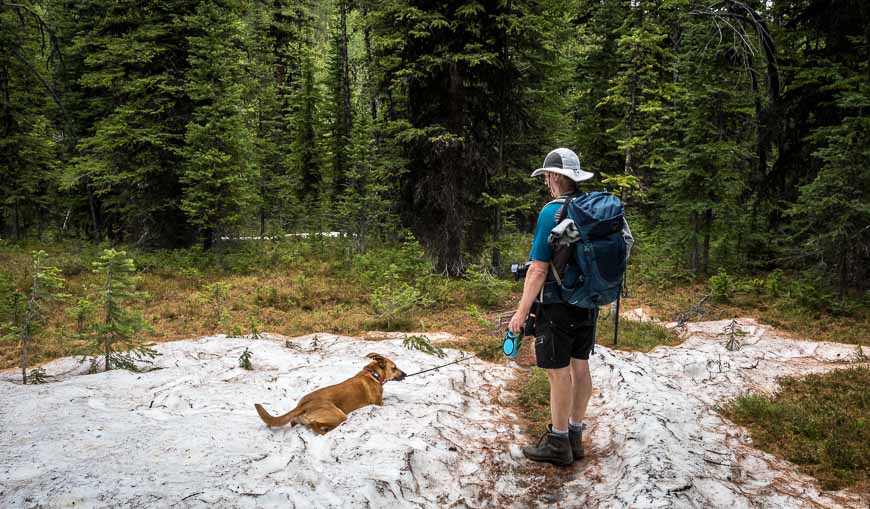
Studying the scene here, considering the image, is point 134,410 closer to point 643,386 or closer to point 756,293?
point 643,386

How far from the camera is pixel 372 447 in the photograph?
3770 millimetres

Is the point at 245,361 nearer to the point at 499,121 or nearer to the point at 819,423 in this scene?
the point at 819,423

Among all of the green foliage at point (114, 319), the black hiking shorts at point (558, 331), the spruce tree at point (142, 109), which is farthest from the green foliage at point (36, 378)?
the spruce tree at point (142, 109)

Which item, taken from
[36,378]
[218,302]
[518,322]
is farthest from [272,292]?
[518,322]

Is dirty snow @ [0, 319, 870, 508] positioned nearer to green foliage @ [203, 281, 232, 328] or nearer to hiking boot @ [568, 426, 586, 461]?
hiking boot @ [568, 426, 586, 461]

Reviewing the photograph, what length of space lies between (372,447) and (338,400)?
34.8 inches

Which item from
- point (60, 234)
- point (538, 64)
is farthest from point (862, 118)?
point (60, 234)

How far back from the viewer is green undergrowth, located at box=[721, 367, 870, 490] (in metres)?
3.89

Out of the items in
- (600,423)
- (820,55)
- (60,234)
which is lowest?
(600,423)

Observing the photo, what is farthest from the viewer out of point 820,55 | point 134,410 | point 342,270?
point 342,270

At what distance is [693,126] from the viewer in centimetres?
1190

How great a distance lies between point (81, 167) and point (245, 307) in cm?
938

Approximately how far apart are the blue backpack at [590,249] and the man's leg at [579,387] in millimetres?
618

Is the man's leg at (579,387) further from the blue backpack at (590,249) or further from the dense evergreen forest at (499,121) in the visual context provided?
the dense evergreen forest at (499,121)
